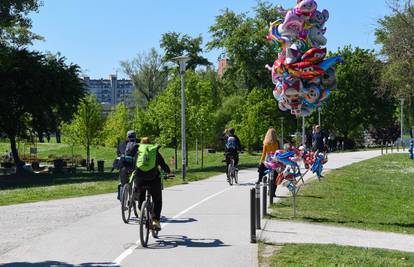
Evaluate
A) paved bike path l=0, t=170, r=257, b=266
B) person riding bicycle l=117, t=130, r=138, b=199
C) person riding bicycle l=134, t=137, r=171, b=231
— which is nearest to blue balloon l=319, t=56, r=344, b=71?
paved bike path l=0, t=170, r=257, b=266

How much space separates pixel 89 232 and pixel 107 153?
187 feet

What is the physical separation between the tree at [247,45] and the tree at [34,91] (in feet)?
70.0

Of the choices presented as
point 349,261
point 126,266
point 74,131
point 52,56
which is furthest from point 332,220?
point 74,131

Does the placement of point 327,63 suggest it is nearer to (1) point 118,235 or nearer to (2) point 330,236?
(2) point 330,236

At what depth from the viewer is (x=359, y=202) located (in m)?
15.9

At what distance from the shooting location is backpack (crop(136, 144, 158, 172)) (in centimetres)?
1005

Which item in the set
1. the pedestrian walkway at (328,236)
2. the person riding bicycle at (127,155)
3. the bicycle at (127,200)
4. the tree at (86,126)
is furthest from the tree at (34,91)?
the pedestrian walkway at (328,236)

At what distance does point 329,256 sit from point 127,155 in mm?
5254

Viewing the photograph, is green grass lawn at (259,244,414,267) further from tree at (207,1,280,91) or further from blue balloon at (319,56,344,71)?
tree at (207,1,280,91)

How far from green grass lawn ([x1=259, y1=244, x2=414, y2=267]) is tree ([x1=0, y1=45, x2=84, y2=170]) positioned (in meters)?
33.1

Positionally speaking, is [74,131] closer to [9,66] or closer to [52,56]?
[52,56]

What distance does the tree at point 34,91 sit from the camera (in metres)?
39.8

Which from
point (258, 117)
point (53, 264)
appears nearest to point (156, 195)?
point (53, 264)

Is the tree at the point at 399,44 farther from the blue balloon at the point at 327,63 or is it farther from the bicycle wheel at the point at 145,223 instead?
the bicycle wheel at the point at 145,223
